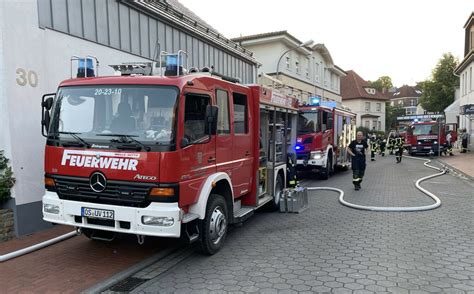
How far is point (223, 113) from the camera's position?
593 centimetres

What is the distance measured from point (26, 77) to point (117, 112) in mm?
2799

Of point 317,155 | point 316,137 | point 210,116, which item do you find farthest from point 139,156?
point 317,155

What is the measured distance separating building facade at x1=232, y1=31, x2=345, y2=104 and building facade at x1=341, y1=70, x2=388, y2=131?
2247cm

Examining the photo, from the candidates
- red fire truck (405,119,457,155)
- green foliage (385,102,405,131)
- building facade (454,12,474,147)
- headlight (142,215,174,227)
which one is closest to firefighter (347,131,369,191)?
headlight (142,215,174,227)

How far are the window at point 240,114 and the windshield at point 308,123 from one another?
649cm

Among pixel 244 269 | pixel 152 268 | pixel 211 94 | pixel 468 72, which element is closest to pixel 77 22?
pixel 211 94

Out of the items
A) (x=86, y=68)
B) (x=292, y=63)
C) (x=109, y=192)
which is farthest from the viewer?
(x=292, y=63)

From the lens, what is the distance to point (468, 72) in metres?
30.3

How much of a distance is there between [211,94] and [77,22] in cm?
425

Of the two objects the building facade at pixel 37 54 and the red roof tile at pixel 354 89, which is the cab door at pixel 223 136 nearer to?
the building facade at pixel 37 54

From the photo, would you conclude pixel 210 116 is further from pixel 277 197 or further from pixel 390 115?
pixel 390 115

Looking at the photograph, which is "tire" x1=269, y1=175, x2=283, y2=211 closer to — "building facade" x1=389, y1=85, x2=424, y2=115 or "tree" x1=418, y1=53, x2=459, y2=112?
"tree" x1=418, y1=53, x2=459, y2=112

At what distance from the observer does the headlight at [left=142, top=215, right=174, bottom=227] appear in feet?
14.8

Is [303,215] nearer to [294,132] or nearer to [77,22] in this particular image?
[294,132]
